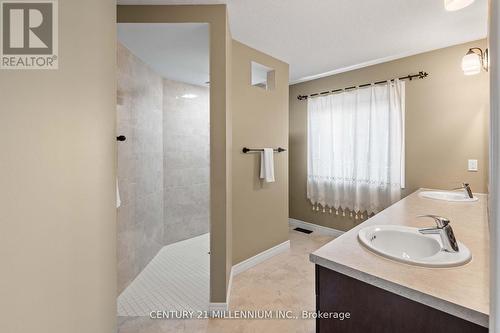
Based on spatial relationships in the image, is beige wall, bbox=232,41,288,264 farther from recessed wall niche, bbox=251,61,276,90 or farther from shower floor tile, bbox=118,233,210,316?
shower floor tile, bbox=118,233,210,316

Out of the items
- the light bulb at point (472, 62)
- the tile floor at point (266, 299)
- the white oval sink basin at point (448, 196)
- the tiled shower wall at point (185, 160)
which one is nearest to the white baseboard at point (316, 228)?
the tile floor at point (266, 299)

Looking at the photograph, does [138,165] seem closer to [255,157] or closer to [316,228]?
[255,157]

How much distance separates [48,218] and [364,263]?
3.67 feet

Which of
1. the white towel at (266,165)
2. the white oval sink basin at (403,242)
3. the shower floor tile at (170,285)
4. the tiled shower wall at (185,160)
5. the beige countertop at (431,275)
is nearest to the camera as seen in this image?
the beige countertop at (431,275)

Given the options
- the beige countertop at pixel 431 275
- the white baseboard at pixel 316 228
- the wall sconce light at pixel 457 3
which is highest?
the wall sconce light at pixel 457 3

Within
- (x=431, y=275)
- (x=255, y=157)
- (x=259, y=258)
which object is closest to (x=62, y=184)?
(x=431, y=275)

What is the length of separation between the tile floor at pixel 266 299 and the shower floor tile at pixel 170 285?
150 mm

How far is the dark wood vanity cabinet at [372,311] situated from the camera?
76 centimetres

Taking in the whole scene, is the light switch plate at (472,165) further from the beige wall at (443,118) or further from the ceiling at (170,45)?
the ceiling at (170,45)

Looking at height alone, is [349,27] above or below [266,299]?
above

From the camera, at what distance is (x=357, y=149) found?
3.14 m

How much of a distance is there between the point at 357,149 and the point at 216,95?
7.20 feet

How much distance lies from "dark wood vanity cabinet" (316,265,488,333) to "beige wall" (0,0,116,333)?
3.14 ft

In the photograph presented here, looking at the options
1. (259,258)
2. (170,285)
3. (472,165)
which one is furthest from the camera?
(259,258)
